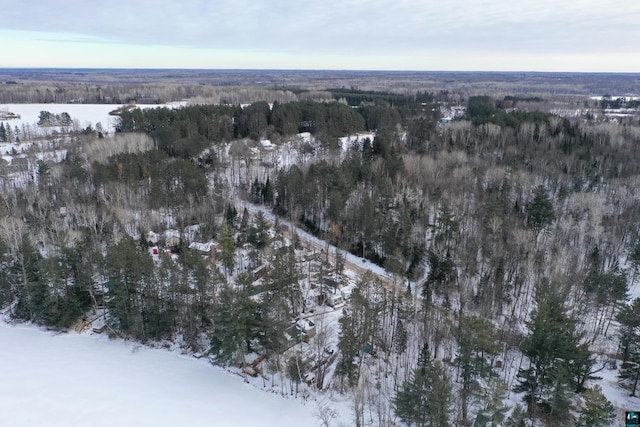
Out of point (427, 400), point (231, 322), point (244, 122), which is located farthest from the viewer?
point (244, 122)

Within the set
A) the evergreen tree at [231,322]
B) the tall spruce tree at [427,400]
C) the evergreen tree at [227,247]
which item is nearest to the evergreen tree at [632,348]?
the tall spruce tree at [427,400]

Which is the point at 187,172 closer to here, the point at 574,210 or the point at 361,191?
the point at 361,191

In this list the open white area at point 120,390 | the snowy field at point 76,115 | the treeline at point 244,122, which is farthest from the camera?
the snowy field at point 76,115

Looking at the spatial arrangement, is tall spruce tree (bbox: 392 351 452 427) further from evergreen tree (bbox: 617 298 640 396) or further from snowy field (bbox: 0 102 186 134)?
snowy field (bbox: 0 102 186 134)

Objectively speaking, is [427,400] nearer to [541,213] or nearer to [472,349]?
[472,349]

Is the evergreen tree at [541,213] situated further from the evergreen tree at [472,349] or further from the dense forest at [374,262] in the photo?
the evergreen tree at [472,349]

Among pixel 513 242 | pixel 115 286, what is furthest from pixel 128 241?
pixel 513 242

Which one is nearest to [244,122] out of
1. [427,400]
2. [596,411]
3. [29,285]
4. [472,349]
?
[29,285]
